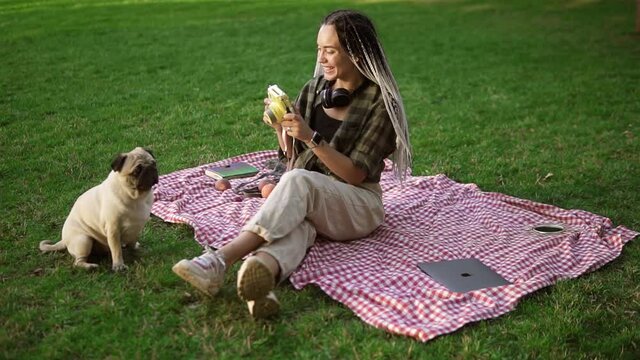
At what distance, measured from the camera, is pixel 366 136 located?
518 centimetres

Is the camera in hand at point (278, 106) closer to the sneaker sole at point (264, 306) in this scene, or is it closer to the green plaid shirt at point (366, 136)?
the green plaid shirt at point (366, 136)

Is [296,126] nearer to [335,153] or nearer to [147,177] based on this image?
[335,153]

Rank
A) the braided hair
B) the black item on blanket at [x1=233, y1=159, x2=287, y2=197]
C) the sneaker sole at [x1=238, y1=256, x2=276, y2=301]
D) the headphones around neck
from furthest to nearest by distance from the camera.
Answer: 1. the black item on blanket at [x1=233, y1=159, x2=287, y2=197]
2. the headphones around neck
3. the braided hair
4. the sneaker sole at [x1=238, y1=256, x2=276, y2=301]

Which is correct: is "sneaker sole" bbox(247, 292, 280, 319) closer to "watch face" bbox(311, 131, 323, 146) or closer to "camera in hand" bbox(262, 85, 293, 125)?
"watch face" bbox(311, 131, 323, 146)

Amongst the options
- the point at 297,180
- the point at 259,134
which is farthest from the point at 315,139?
the point at 259,134

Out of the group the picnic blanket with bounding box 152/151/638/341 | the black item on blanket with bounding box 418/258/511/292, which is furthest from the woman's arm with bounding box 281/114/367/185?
the black item on blanket with bounding box 418/258/511/292

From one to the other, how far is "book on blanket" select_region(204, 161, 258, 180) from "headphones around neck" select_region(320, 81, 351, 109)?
1.90 meters

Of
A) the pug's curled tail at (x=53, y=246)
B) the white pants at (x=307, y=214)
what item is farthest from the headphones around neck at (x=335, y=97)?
the pug's curled tail at (x=53, y=246)

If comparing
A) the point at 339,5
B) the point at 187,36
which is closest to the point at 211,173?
the point at 187,36

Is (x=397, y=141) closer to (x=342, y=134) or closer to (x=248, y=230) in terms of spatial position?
(x=342, y=134)

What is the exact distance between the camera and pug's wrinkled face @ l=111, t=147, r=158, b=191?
14.9ft

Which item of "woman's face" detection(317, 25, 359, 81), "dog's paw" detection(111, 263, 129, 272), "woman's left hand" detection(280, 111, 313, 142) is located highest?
"woman's face" detection(317, 25, 359, 81)

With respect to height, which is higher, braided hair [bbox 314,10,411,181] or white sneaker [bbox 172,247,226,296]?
braided hair [bbox 314,10,411,181]

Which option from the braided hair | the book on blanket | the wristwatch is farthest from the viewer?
the book on blanket
